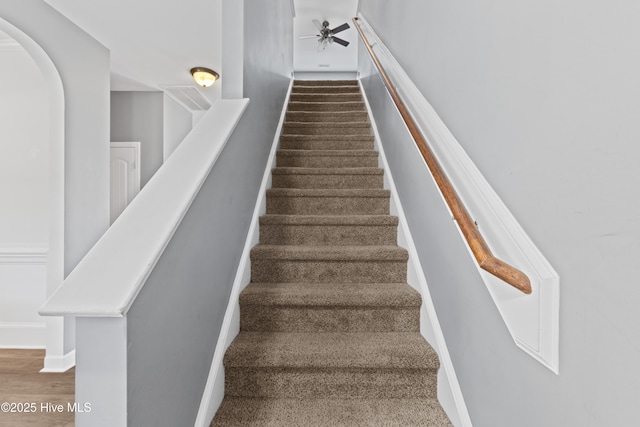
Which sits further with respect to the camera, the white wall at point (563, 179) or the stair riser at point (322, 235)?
the stair riser at point (322, 235)

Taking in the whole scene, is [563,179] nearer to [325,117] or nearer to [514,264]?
[514,264]

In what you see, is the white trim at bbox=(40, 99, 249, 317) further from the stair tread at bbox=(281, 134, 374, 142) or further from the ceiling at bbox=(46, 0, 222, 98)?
the ceiling at bbox=(46, 0, 222, 98)

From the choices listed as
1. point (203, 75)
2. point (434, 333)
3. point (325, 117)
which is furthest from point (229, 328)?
point (203, 75)

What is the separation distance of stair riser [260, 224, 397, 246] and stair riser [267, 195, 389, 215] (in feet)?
0.73

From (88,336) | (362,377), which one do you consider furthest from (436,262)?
(88,336)

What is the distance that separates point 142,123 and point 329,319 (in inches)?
164

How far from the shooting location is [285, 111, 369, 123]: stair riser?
3.22 meters

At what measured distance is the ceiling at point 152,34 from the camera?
255 cm

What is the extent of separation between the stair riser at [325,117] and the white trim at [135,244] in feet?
6.77

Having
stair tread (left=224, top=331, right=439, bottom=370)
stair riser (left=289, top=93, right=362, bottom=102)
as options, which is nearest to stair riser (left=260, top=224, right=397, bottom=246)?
stair tread (left=224, top=331, right=439, bottom=370)

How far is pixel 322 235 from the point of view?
6.44 ft

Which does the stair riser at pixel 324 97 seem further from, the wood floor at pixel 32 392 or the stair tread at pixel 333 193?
the wood floor at pixel 32 392

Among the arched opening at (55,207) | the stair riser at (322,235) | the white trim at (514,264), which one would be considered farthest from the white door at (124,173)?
the white trim at (514,264)

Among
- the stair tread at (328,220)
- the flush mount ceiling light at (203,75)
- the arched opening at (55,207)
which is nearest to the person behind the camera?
the stair tread at (328,220)
